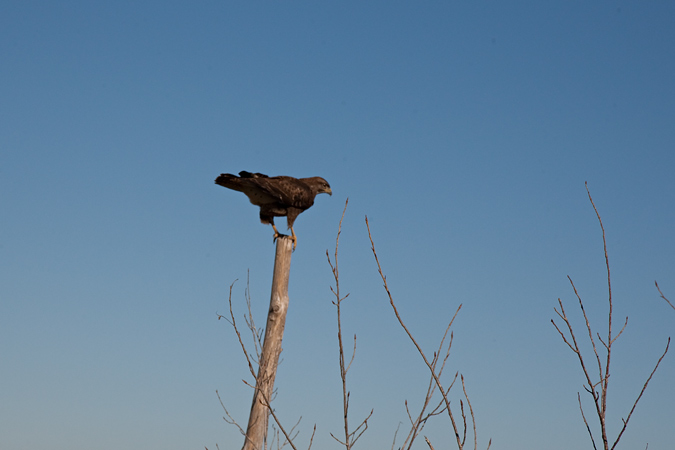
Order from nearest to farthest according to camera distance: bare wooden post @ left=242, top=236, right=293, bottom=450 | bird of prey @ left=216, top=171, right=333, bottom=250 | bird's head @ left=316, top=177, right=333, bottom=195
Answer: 1. bare wooden post @ left=242, top=236, right=293, bottom=450
2. bird of prey @ left=216, top=171, right=333, bottom=250
3. bird's head @ left=316, top=177, right=333, bottom=195

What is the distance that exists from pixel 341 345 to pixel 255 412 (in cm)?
225

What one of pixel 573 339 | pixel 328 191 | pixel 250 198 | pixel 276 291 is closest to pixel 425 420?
pixel 573 339

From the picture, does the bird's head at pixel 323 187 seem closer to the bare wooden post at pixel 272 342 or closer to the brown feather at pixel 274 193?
the brown feather at pixel 274 193

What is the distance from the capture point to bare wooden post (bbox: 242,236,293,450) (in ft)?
13.9

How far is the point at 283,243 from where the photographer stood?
489cm

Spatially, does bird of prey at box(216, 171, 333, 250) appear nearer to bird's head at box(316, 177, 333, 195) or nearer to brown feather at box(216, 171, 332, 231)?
brown feather at box(216, 171, 332, 231)

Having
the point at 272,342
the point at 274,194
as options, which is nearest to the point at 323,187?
the point at 274,194

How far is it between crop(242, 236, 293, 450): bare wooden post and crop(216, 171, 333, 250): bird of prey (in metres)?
1.55

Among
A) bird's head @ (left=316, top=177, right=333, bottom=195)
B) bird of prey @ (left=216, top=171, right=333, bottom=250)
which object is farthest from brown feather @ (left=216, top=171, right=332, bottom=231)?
bird's head @ (left=316, top=177, right=333, bottom=195)

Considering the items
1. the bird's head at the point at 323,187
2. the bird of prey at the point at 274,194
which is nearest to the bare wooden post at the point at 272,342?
the bird of prey at the point at 274,194

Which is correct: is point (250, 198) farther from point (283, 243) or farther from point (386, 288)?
point (386, 288)

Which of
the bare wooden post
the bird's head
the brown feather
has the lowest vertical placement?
the bare wooden post

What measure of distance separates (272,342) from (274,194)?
246 cm

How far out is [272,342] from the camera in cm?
453
